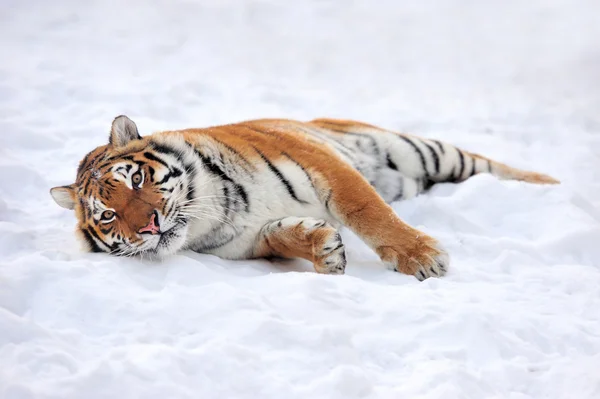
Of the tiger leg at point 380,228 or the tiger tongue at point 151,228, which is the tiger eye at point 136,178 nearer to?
the tiger tongue at point 151,228

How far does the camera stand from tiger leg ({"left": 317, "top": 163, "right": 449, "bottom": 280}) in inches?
120

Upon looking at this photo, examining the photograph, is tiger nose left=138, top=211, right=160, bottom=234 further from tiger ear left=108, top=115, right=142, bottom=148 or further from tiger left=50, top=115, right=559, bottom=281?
tiger ear left=108, top=115, right=142, bottom=148

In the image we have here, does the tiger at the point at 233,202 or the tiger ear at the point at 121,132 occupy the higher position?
the tiger ear at the point at 121,132

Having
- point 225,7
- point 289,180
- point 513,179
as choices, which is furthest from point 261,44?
point 289,180

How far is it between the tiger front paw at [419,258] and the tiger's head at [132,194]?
88 centimetres

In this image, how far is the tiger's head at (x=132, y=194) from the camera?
2877 millimetres

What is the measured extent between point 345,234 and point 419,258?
1.99 ft

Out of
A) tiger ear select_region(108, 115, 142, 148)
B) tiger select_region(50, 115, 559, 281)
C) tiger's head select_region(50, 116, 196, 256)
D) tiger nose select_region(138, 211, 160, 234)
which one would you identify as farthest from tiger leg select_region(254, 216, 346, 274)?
tiger ear select_region(108, 115, 142, 148)

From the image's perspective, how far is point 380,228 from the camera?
10.3 feet

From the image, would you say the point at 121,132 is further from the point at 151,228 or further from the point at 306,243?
the point at 306,243

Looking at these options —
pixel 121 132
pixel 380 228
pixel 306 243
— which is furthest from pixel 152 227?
pixel 380 228

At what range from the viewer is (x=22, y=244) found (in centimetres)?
309

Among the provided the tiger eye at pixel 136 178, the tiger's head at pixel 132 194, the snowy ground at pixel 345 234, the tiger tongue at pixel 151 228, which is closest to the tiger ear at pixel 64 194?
the tiger's head at pixel 132 194

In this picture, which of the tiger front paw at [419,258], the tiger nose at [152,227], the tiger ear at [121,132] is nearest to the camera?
the tiger nose at [152,227]
